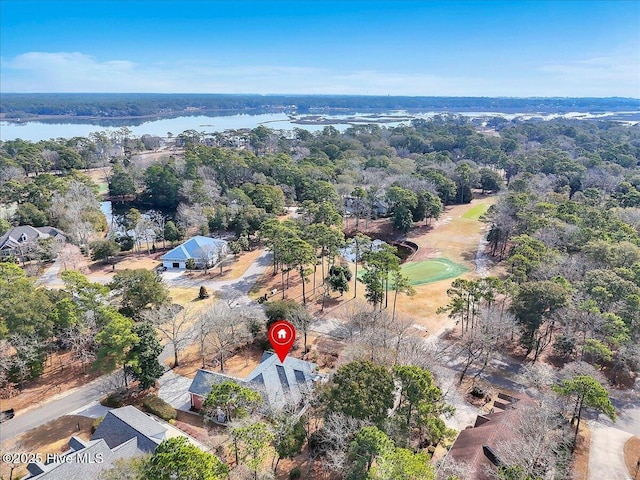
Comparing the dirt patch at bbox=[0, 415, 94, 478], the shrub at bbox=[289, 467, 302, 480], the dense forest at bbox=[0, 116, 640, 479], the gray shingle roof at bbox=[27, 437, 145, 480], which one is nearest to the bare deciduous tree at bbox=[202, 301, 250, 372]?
the dense forest at bbox=[0, 116, 640, 479]

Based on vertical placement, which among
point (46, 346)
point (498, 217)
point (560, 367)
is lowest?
point (560, 367)

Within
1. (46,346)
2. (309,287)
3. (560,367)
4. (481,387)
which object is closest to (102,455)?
(46,346)

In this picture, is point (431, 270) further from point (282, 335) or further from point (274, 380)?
point (274, 380)

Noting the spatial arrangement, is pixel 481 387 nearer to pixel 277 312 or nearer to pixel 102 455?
pixel 277 312

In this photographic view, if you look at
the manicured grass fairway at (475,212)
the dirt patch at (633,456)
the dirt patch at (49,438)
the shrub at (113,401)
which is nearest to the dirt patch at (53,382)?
the dirt patch at (49,438)

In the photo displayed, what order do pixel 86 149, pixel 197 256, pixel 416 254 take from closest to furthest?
pixel 197 256
pixel 416 254
pixel 86 149

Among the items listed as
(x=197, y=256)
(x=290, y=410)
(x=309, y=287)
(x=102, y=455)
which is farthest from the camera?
(x=197, y=256)
